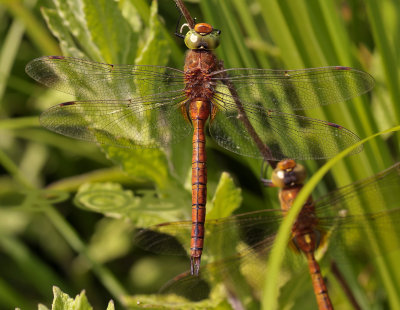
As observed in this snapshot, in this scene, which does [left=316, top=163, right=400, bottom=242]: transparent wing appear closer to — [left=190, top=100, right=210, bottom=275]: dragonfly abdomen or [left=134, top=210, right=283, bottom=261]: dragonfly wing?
[left=134, top=210, right=283, bottom=261]: dragonfly wing

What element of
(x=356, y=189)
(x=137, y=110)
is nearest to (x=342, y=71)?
(x=356, y=189)

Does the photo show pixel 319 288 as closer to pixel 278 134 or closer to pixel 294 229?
pixel 294 229

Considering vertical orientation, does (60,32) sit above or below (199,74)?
above

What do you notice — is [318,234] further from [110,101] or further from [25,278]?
[25,278]

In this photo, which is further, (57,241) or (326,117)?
(57,241)

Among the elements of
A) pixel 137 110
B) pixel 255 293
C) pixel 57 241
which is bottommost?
pixel 255 293

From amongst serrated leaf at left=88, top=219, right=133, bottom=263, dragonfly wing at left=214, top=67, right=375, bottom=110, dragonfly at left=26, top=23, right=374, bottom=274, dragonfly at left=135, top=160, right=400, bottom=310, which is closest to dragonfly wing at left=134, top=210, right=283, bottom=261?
dragonfly at left=135, top=160, right=400, bottom=310

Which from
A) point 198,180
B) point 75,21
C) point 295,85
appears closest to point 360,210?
point 295,85
